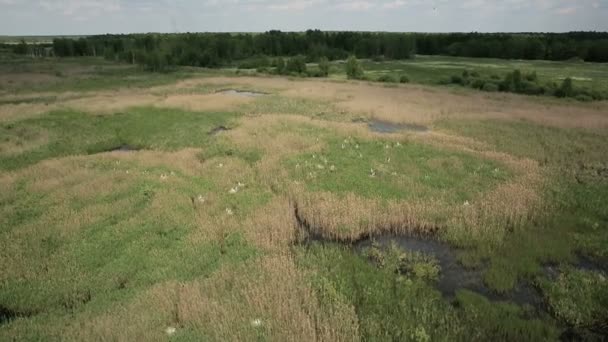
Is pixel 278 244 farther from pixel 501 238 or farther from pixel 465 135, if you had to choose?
pixel 465 135

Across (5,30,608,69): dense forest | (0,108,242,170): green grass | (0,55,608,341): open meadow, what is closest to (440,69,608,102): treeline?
(0,55,608,341): open meadow

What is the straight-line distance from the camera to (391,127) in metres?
32.7

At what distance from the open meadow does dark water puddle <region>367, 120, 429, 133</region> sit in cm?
83

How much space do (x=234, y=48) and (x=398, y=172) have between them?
11417 centimetres

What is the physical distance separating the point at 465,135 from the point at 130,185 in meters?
22.1

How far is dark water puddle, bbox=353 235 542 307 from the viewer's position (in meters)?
11.0

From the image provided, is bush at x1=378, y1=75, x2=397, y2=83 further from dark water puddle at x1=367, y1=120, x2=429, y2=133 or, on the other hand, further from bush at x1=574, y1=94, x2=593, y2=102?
dark water puddle at x1=367, y1=120, x2=429, y2=133

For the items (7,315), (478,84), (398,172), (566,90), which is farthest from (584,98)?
(7,315)

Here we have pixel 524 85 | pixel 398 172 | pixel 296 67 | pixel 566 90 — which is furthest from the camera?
pixel 296 67

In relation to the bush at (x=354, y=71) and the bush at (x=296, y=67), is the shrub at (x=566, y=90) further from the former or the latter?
the bush at (x=296, y=67)

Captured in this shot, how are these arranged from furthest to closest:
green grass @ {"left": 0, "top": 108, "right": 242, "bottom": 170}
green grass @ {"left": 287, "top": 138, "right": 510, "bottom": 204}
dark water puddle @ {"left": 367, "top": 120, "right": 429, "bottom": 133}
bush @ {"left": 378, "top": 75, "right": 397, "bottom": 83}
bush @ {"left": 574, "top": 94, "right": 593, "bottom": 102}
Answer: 1. bush @ {"left": 378, "top": 75, "right": 397, "bottom": 83}
2. bush @ {"left": 574, "top": 94, "right": 593, "bottom": 102}
3. dark water puddle @ {"left": 367, "top": 120, "right": 429, "bottom": 133}
4. green grass @ {"left": 0, "top": 108, "right": 242, "bottom": 170}
5. green grass @ {"left": 287, "top": 138, "right": 510, "bottom": 204}

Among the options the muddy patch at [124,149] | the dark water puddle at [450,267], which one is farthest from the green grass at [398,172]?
the muddy patch at [124,149]

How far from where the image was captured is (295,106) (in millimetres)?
40906

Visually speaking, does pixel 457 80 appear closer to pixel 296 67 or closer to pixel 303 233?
pixel 296 67
